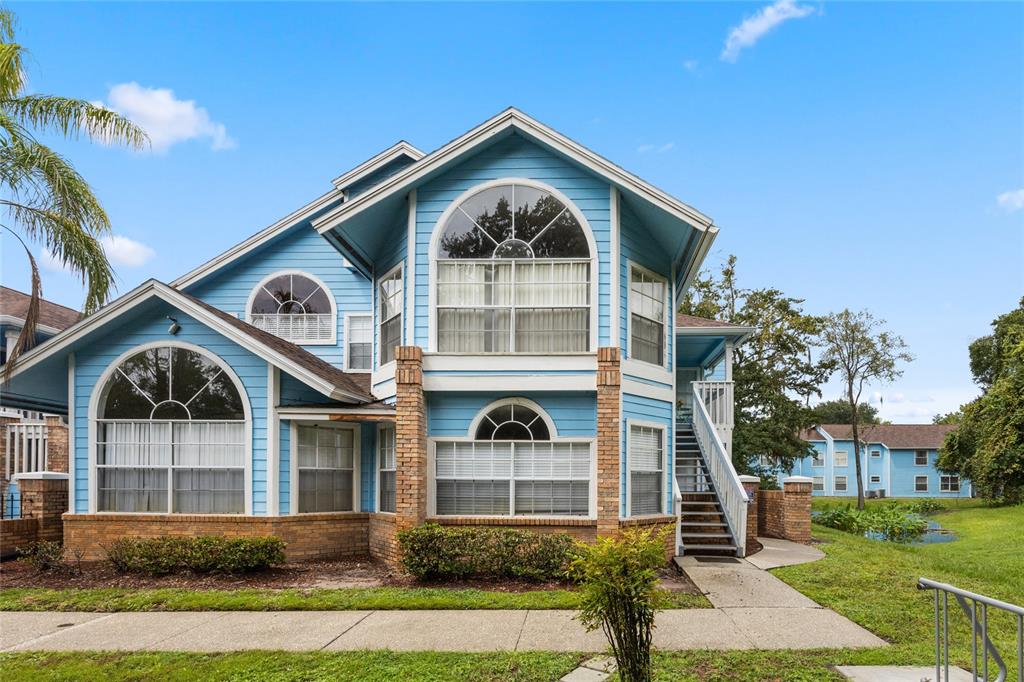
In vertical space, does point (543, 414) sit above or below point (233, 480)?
above

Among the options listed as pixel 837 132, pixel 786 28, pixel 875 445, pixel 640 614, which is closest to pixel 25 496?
pixel 640 614

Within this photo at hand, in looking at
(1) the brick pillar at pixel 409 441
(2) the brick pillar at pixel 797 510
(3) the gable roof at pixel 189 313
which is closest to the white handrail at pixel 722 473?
(2) the brick pillar at pixel 797 510

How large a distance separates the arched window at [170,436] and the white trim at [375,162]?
563cm

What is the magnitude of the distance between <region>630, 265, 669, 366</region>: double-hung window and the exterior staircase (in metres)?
2.92

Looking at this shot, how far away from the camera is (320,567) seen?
11742 mm

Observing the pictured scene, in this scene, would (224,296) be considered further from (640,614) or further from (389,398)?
(640,614)

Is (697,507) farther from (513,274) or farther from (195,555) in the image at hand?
(195,555)

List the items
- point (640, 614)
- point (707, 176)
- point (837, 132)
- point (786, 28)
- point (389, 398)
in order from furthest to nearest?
point (707, 176)
point (837, 132)
point (786, 28)
point (389, 398)
point (640, 614)

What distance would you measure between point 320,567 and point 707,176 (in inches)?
653

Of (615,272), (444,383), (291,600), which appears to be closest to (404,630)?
(291,600)

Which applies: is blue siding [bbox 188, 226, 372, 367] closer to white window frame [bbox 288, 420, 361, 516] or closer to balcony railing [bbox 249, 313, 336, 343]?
balcony railing [bbox 249, 313, 336, 343]

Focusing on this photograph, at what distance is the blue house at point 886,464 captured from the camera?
5456 cm

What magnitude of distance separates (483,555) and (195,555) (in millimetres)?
4439

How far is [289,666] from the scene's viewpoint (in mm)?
6551
